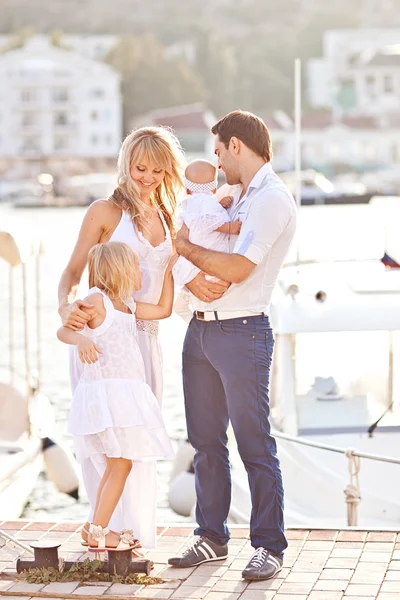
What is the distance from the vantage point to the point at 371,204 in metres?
88.6

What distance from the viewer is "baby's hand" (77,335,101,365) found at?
14.7ft

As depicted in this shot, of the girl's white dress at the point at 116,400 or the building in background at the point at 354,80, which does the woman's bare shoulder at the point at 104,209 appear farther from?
the building in background at the point at 354,80

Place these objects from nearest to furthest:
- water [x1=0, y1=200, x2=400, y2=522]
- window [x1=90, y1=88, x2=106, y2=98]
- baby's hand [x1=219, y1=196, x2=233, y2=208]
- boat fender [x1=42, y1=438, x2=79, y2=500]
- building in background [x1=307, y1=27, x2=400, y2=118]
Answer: baby's hand [x1=219, y1=196, x2=233, y2=208], boat fender [x1=42, y1=438, x2=79, y2=500], water [x1=0, y1=200, x2=400, y2=522], window [x1=90, y1=88, x2=106, y2=98], building in background [x1=307, y1=27, x2=400, y2=118]

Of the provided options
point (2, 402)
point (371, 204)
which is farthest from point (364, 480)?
point (371, 204)

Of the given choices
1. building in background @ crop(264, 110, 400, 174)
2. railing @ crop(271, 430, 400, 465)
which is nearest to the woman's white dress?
railing @ crop(271, 430, 400, 465)

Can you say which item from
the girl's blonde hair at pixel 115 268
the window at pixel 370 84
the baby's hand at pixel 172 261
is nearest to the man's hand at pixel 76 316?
the girl's blonde hair at pixel 115 268

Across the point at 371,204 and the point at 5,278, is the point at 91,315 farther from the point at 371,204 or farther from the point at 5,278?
the point at 371,204

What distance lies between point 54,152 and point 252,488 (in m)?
118

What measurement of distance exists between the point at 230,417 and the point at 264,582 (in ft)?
1.93

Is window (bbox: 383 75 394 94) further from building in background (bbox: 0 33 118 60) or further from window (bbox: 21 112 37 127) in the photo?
window (bbox: 21 112 37 127)

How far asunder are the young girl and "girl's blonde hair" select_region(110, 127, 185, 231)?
21 cm

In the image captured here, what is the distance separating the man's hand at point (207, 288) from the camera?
4383 millimetres

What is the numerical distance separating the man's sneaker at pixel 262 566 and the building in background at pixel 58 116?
377ft

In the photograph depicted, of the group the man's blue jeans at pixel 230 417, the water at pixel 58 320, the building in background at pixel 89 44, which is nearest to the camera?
the man's blue jeans at pixel 230 417
